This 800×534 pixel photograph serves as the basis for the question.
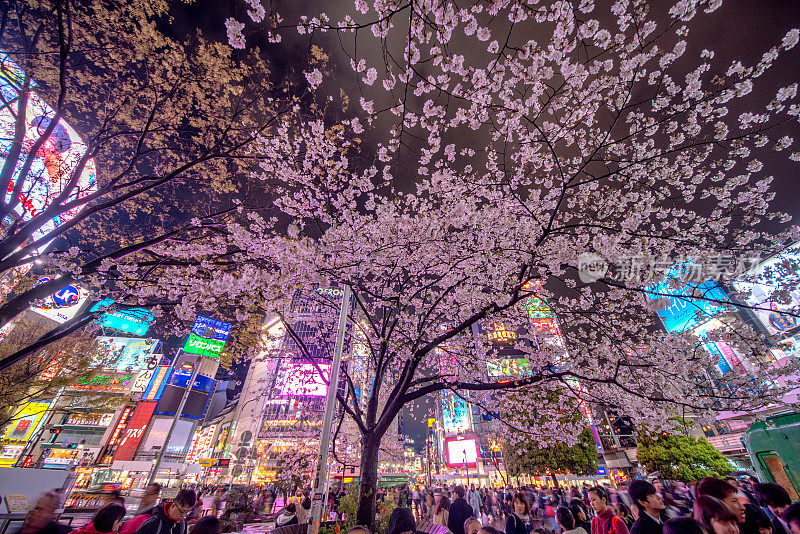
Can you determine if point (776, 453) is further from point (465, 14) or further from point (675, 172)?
point (465, 14)

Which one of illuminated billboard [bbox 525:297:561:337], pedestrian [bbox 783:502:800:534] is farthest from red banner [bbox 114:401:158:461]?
pedestrian [bbox 783:502:800:534]

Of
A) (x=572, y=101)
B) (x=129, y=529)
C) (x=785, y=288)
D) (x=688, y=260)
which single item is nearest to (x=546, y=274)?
(x=688, y=260)

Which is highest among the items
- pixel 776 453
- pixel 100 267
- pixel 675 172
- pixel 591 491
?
pixel 675 172

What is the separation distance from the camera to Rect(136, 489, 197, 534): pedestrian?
3819mm

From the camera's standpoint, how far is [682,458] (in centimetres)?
2445

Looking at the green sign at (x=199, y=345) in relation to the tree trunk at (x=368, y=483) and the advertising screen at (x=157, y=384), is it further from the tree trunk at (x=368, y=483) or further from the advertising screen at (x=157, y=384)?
the tree trunk at (x=368, y=483)

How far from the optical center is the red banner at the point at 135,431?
150 ft

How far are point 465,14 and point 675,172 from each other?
6.55 metres

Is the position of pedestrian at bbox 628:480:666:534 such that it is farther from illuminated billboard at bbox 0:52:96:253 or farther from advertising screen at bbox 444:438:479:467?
advertising screen at bbox 444:438:479:467

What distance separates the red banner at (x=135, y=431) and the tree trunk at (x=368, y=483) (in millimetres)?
59774

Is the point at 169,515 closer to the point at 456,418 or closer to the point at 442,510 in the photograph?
the point at 442,510

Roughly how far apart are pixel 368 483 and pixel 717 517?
7.76 metres

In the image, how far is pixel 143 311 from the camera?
28.0ft

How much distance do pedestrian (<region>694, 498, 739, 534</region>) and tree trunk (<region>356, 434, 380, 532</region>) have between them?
741cm
